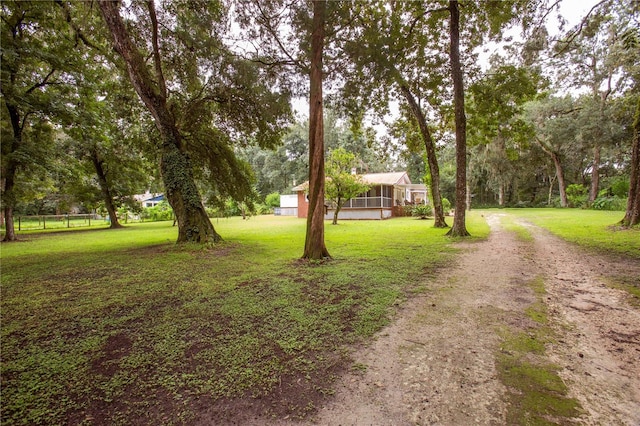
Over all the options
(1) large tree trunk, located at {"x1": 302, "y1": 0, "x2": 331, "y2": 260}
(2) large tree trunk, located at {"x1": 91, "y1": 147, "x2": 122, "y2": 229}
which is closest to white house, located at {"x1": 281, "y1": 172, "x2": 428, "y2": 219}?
(2) large tree trunk, located at {"x1": 91, "y1": 147, "x2": 122, "y2": 229}

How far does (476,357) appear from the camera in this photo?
264 cm

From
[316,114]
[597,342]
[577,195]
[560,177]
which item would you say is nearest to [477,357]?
[597,342]

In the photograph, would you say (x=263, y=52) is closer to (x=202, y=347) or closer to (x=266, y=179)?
(x=202, y=347)

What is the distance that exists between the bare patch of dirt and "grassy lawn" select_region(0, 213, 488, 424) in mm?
272

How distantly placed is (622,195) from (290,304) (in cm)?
3162

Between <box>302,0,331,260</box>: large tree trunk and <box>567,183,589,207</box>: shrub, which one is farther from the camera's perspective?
<box>567,183,589,207</box>: shrub

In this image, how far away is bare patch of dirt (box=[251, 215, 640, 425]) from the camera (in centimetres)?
198

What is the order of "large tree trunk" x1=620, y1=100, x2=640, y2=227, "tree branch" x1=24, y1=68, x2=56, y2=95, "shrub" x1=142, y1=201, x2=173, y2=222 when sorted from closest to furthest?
"large tree trunk" x1=620, y1=100, x2=640, y2=227 < "tree branch" x1=24, y1=68, x2=56, y2=95 < "shrub" x1=142, y1=201, x2=173, y2=222

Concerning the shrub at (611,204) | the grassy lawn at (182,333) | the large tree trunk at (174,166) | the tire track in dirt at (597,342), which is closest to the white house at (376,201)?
the large tree trunk at (174,166)

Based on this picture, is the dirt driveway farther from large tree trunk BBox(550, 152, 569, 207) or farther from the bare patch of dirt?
large tree trunk BBox(550, 152, 569, 207)

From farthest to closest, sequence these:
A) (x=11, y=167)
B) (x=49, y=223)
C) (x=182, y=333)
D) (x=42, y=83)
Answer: (x=49, y=223) → (x=11, y=167) → (x=42, y=83) → (x=182, y=333)

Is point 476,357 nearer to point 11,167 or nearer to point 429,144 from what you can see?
point 429,144

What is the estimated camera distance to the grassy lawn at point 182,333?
216 centimetres

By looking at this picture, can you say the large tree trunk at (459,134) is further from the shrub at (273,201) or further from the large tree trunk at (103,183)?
the shrub at (273,201)
